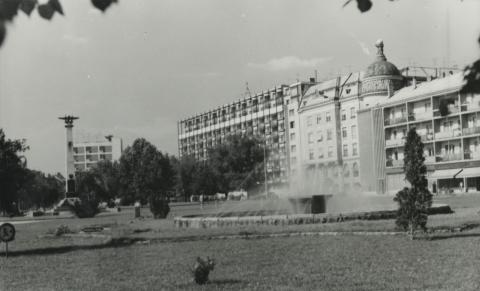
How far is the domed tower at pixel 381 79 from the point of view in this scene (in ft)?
254

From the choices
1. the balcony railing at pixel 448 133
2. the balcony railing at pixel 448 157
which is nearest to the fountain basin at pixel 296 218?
the balcony railing at pixel 448 157

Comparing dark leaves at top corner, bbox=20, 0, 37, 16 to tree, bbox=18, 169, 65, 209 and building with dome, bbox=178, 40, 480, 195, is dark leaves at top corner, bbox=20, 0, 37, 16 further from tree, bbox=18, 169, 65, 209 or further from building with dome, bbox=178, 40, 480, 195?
tree, bbox=18, 169, 65, 209

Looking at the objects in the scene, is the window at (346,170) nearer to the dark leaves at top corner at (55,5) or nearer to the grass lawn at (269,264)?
the grass lawn at (269,264)

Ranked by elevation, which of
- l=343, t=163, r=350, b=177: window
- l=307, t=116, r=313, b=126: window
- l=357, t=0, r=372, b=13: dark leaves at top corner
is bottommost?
l=357, t=0, r=372, b=13: dark leaves at top corner

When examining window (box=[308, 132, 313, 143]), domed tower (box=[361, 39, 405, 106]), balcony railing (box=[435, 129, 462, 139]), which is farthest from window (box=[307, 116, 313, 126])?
balcony railing (box=[435, 129, 462, 139])

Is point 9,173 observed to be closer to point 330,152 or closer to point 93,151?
point 330,152

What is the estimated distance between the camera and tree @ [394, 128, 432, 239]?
16.5 m

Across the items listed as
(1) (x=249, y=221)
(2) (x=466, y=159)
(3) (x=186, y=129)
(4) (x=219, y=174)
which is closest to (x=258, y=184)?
(4) (x=219, y=174)

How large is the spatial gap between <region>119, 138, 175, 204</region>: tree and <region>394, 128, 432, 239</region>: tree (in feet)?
179

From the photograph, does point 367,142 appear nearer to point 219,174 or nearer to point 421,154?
point 219,174

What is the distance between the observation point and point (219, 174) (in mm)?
88688

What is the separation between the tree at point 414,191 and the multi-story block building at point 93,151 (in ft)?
526

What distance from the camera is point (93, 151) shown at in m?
176

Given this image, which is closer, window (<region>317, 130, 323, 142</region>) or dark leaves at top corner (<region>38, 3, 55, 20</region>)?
dark leaves at top corner (<region>38, 3, 55, 20</region>)
